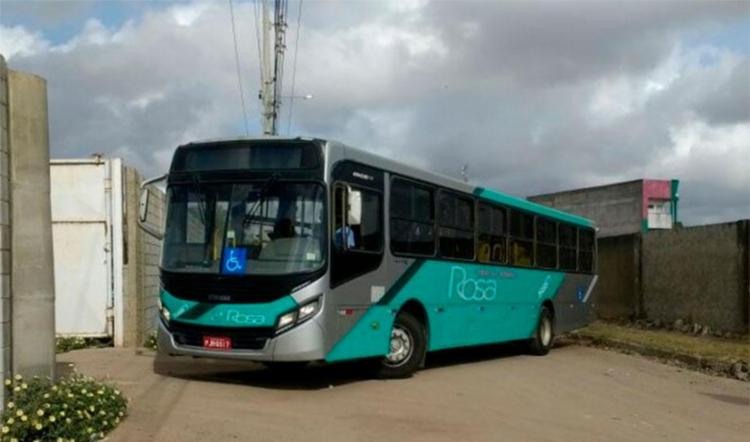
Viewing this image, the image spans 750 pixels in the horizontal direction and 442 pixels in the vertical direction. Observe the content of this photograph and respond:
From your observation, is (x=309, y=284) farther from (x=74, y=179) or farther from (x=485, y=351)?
(x=485, y=351)

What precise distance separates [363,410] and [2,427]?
3.65m

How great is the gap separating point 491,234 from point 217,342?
6.05 m

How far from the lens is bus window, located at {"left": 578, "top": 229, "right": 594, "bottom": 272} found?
1953 cm

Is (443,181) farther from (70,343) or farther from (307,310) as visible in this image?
(70,343)

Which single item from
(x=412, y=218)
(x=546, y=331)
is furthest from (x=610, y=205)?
(x=412, y=218)

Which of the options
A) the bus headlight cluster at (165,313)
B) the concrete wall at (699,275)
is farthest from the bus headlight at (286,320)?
the concrete wall at (699,275)

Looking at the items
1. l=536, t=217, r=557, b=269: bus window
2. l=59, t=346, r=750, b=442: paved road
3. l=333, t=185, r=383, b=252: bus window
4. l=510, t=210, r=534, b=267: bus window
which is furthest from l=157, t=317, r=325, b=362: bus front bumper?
l=536, t=217, r=557, b=269: bus window

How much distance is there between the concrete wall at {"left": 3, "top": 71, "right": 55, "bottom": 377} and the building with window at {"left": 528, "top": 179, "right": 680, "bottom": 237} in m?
30.7

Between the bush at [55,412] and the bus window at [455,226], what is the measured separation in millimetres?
6243

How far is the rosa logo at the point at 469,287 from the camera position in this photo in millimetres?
13195

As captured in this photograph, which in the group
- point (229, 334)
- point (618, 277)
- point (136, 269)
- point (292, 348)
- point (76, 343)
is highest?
point (136, 269)

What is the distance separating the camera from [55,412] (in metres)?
7.21

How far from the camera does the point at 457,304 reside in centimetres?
1335

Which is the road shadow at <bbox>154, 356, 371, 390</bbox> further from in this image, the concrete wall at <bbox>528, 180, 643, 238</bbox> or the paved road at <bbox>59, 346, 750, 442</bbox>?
the concrete wall at <bbox>528, 180, 643, 238</bbox>
